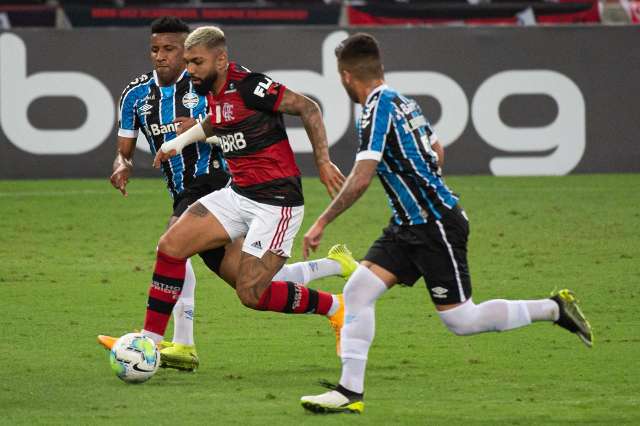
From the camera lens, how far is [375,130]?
22.0 ft

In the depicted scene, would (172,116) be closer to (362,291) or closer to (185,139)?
(185,139)

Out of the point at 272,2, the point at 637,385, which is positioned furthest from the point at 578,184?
the point at 637,385

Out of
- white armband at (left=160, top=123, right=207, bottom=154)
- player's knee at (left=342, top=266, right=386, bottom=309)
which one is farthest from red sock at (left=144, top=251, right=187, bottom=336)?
player's knee at (left=342, top=266, right=386, bottom=309)

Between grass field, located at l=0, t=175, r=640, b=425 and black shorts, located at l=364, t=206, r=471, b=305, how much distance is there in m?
0.62

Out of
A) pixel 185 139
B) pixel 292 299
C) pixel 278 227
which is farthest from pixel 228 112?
pixel 292 299

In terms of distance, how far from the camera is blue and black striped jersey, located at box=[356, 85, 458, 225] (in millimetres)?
6738

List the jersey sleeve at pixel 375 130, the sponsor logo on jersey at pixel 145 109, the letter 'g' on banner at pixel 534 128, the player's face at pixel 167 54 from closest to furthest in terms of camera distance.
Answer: the jersey sleeve at pixel 375 130
the player's face at pixel 167 54
the sponsor logo on jersey at pixel 145 109
the letter 'g' on banner at pixel 534 128

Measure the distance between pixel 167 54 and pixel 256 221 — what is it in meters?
1.47

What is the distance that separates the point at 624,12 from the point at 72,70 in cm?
855

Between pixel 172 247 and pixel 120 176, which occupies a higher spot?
pixel 120 176

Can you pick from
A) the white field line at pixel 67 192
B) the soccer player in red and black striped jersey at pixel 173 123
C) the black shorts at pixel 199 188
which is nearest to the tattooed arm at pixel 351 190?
the soccer player in red and black striped jersey at pixel 173 123

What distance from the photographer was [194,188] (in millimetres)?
8750

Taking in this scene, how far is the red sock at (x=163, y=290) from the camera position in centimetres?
783

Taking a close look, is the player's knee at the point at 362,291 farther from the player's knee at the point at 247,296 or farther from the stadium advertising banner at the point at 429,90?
the stadium advertising banner at the point at 429,90
